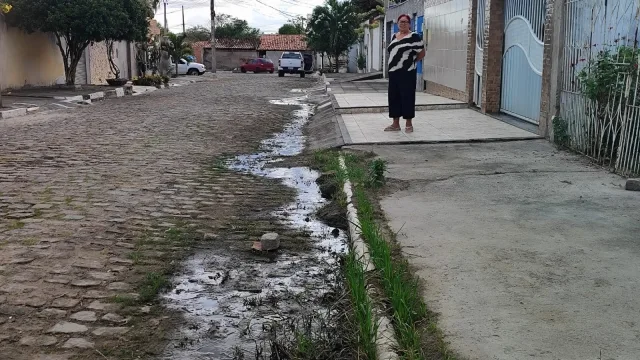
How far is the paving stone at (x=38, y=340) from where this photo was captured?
11.6 feet

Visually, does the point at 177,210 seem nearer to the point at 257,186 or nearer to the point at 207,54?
the point at 257,186

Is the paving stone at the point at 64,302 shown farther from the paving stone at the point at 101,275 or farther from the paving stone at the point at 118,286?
the paving stone at the point at 101,275

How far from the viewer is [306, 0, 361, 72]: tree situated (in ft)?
155

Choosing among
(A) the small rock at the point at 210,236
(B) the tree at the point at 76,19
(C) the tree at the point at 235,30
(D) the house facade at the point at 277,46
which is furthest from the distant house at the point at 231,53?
(A) the small rock at the point at 210,236

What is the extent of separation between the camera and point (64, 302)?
4098mm

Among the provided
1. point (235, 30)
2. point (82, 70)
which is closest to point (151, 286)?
point (82, 70)

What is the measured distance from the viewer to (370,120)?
12.8 meters

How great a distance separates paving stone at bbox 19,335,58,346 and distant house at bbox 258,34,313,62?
68233mm

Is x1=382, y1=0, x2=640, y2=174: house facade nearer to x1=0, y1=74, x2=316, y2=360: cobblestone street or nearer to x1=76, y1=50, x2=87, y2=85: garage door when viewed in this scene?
x1=0, y1=74, x2=316, y2=360: cobblestone street

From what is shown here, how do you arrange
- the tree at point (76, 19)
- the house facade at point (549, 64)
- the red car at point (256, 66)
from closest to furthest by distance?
1. the house facade at point (549, 64)
2. the tree at point (76, 19)
3. the red car at point (256, 66)

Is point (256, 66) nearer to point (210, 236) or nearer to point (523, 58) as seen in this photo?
point (523, 58)

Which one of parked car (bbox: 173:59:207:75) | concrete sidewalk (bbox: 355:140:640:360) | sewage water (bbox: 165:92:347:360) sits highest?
parked car (bbox: 173:59:207:75)

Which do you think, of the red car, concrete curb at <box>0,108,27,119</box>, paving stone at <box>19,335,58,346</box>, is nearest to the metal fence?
paving stone at <box>19,335,58,346</box>

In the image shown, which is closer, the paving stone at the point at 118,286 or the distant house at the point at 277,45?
the paving stone at the point at 118,286
